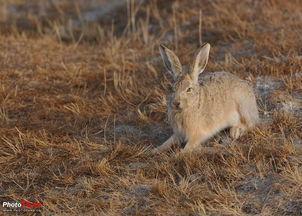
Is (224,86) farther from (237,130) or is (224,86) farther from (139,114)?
(139,114)

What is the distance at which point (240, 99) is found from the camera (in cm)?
629

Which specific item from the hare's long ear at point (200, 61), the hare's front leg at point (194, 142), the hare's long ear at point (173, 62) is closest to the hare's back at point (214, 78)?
the hare's long ear at point (200, 61)

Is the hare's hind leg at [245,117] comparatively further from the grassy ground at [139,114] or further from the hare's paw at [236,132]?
the grassy ground at [139,114]

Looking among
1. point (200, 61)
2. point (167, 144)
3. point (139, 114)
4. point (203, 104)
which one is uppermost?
point (200, 61)

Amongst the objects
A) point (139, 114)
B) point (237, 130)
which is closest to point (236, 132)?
point (237, 130)

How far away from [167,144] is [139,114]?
798 mm

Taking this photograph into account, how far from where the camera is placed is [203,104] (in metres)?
6.08

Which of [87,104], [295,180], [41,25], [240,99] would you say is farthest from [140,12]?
[295,180]

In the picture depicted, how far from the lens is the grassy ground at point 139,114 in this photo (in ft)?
16.7

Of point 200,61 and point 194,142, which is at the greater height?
point 200,61

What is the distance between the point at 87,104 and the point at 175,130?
4.69ft

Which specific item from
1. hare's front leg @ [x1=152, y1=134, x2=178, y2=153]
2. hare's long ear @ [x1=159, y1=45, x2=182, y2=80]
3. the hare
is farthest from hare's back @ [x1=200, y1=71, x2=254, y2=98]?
hare's front leg @ [x1=152, y1=134, x2=178, y2=153]

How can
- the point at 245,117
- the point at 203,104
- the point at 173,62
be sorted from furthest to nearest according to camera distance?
the point at 245,117, the point at 203,104, the point at 173,62

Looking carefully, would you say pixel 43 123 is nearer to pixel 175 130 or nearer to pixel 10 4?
pixel 175 130
